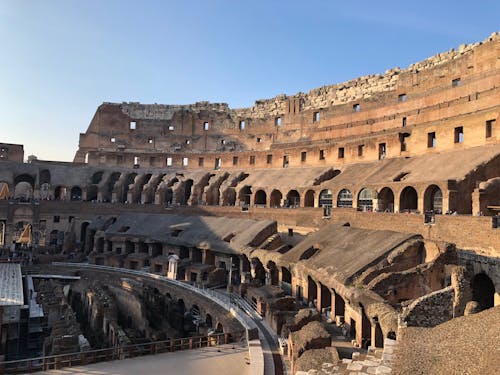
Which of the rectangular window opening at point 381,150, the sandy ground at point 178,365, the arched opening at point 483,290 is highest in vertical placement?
the rectangular window opening at point 381,150

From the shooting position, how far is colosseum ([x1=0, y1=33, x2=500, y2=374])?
1476cm

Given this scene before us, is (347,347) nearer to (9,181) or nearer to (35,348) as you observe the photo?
(35,348)

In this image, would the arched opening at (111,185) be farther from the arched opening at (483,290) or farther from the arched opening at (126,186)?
the arched opening at (483,290)

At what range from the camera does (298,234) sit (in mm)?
Answer: 32281

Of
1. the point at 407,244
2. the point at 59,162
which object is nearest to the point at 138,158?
the point at 59,162

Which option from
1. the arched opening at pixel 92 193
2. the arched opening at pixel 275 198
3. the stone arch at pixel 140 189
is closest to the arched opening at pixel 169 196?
the stone arch at pixel 140 189

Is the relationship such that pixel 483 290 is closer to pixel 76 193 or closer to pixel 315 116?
pixel 315 116

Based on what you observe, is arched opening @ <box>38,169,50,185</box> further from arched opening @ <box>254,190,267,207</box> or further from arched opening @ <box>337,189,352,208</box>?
arched opening @ <box>337,189,352,208</box>

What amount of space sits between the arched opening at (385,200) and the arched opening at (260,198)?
1484 cm

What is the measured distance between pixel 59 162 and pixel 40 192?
4.27 metres

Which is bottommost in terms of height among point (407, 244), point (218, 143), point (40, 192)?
point (407, 244)

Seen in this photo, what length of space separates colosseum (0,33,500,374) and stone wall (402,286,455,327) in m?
0.05

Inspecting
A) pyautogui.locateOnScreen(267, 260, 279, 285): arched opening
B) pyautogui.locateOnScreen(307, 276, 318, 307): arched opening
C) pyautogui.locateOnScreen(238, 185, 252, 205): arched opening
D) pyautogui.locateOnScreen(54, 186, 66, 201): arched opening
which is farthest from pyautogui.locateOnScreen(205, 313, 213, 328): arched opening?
pyautogui.locateOnScreen(54, 186, 66, 201): arched opening

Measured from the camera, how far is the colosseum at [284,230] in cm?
1476
